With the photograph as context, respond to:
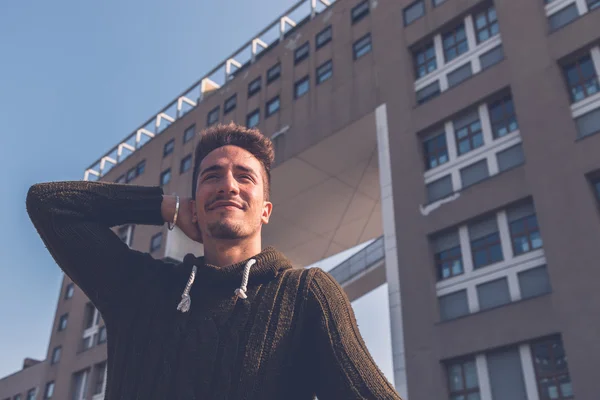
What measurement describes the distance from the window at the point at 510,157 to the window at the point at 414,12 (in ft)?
25.1

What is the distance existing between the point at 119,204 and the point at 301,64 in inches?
1061

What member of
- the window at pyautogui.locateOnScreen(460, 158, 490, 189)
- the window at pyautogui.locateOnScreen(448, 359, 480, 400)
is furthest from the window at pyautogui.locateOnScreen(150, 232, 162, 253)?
the window at pyautogui.locateOnScreen(448, 359, 480, 400)

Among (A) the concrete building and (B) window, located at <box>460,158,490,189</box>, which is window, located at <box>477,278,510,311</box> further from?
(B) window, located at <box>460,158,490,189</box>

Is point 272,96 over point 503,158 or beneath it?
over

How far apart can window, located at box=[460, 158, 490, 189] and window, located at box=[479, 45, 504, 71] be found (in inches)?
138

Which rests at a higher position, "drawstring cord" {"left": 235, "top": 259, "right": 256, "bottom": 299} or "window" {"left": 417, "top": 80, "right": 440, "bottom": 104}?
"window" {"left": 417, "top": 80, "right": 440, "bottom": 104}

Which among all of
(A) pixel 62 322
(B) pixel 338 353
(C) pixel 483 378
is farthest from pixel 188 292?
(A) pixel 62 322

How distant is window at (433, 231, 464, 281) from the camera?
1877cm

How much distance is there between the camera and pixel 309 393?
6.24 ft

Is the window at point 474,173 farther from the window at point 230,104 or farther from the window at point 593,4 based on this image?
the window at point 230,104

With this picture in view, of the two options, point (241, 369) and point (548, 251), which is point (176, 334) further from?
point (548, 251)

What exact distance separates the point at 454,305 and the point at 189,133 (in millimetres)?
21152

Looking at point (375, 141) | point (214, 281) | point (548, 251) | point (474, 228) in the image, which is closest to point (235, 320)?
point (214, 281)

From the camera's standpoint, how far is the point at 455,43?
22219mm
